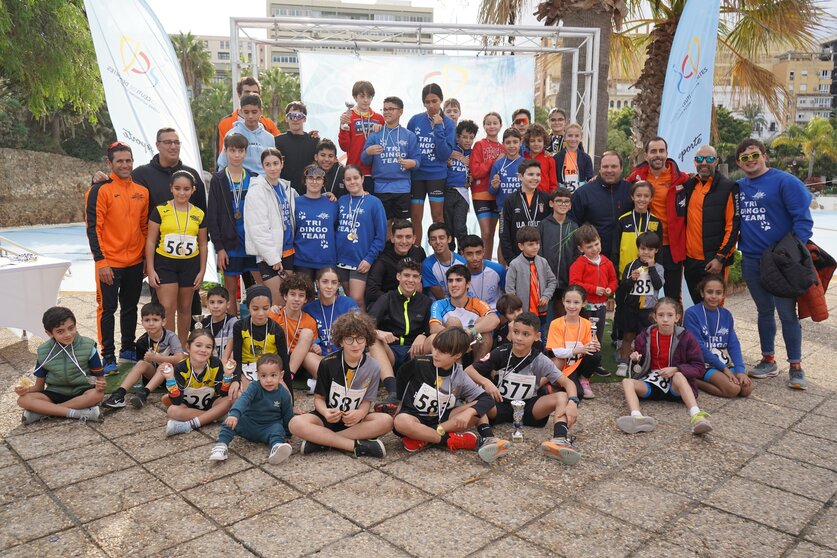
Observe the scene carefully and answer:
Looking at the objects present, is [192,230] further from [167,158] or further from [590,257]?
[590,257]

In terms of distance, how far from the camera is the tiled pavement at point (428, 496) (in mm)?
2961

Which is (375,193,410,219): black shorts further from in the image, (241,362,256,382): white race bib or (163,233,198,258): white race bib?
(241,362,256,382): white race bib

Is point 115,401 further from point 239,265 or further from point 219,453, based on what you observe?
point 239,265

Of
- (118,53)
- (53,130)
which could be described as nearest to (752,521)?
(118,53)

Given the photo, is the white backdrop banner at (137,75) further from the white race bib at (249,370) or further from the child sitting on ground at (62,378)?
the white race bib at (249,370)

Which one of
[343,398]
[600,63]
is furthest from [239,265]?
[600,63]

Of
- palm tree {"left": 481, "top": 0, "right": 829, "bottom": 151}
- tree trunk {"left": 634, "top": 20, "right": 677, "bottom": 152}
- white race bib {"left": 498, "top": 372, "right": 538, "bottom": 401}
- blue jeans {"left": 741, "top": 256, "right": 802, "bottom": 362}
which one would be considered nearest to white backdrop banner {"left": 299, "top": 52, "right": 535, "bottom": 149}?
palm tree {"left": 481, "top": 0, "right": 829, "bottom": 151}

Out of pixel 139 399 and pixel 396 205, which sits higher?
pixel 396 205

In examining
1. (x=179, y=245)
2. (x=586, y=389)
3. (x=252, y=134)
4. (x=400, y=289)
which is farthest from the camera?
(x=252, y=134)

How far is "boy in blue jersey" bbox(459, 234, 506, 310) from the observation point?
18.6 feet

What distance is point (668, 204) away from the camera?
593 centimetres

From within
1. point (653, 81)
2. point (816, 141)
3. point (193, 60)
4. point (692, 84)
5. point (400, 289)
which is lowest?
point (400, 289)

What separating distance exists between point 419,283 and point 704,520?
2.94 metres

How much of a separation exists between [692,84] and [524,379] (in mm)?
4206
